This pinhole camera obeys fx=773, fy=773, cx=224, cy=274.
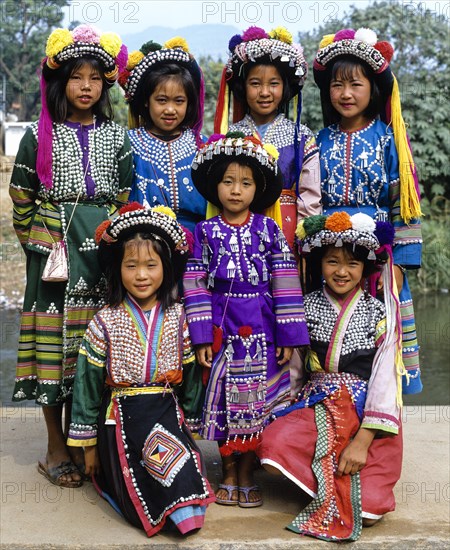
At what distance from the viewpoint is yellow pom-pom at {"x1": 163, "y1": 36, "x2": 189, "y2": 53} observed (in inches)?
147

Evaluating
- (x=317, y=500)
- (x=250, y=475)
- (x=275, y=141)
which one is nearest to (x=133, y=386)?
(x=250, y=475)

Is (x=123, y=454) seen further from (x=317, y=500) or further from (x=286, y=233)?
(x=286, y=233)

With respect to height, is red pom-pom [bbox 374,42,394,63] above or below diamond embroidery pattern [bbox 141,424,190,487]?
above

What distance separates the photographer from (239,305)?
134 inches

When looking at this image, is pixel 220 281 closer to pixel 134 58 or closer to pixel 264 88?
pixel 264 88

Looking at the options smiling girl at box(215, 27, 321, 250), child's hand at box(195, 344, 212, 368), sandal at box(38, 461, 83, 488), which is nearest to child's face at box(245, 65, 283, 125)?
smiling girl at box(215, 27, 321, 250)

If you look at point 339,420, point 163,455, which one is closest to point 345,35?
point 339,420

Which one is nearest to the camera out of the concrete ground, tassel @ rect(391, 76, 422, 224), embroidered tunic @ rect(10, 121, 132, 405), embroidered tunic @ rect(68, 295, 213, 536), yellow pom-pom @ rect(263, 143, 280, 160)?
the concrete ground

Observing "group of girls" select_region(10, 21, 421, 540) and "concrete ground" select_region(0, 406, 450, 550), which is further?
"group of girls" select_region(10, 21, 421, 540)

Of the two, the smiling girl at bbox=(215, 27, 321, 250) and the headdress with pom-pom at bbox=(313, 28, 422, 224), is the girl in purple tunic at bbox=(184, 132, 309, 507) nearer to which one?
the smiling girl at bbox=(215, 27, 321, 250)

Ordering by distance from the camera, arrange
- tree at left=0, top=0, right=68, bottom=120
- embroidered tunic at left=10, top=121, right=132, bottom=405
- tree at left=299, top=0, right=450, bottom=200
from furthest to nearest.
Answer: tree at left=0, top=0, right=68, bottom=120 → tree at left=299, top=0, right=450, bottom=200 → embroidered tunic at left=10, top=121, right=132, bottom=405

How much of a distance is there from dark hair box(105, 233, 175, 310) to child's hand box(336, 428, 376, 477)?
997 millimetres

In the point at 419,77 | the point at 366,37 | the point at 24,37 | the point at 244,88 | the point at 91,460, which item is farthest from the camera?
the point at 24,37

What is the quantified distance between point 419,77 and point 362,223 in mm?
9395
